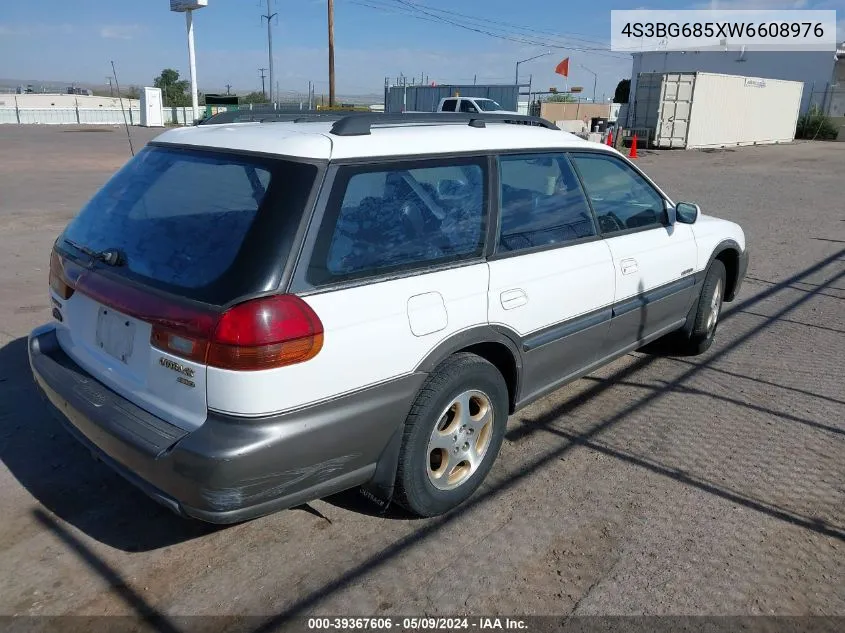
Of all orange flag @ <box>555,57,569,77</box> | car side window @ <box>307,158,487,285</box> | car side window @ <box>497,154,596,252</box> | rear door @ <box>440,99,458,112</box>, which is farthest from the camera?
orange flag @ <box>555,57,569,77</box>

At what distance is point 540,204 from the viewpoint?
368cm

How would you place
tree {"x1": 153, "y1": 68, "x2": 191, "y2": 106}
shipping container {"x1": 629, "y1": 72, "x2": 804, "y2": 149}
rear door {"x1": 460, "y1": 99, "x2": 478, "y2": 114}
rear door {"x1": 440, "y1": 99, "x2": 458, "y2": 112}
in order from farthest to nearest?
tree {"x1": 153, "y1": 68, "x2": 191, "y2": 106}
shipping container {"x1": 629, "y1": 72, "x2": 804, "y2": 149}
rear door {"x1": 440, "y1": 99, "x2": 458, "y2": 112}
rear door {"x1": 460, "y1": 99, "x2": 478, "y2": 114}

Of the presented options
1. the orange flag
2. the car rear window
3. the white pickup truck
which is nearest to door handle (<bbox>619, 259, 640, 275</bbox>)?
the car rear window

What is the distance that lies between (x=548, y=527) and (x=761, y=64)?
198ft

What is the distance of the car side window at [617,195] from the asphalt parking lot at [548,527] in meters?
1.21

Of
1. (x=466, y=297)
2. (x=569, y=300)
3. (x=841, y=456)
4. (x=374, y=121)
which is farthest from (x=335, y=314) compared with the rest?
(x=841, y=456)

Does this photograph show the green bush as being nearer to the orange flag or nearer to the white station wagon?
the orange flag

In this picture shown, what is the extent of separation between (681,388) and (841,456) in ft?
3.67

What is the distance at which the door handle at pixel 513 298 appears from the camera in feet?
10.7

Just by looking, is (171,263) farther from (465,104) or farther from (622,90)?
(622,90)

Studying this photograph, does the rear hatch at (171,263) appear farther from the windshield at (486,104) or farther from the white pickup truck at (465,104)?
the windshield at (486,104)

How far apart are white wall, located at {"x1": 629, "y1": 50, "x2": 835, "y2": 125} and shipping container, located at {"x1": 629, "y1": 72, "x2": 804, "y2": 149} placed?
1683cm

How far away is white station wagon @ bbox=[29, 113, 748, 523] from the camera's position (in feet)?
8.09

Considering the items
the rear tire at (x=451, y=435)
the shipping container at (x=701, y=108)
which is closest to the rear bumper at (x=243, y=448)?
the rear tire at (x=451, y=435)
